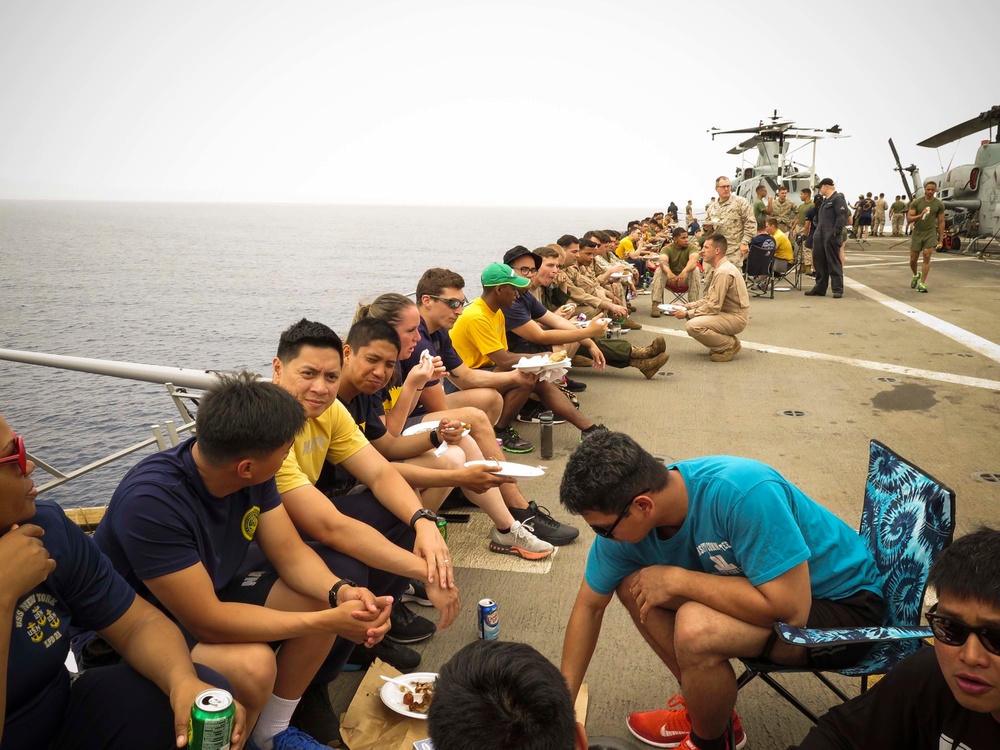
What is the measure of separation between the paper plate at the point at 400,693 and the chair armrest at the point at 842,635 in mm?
A: 1291

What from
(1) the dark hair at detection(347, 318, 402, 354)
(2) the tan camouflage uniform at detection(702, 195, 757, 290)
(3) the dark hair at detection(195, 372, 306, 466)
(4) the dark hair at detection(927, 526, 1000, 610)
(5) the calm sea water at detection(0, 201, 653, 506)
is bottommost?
(5) the calm sea water at detection(0, 201, 653, 506)

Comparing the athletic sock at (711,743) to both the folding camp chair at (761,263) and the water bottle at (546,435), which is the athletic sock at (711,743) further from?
the folding camp chair at (761,263)

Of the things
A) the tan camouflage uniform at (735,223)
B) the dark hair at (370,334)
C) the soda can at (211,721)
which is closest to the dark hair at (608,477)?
the soda can at (211,721)

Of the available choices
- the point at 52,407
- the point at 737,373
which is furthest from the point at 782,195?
the point at 52,407

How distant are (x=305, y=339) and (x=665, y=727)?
7.03 feet

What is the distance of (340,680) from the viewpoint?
10.2 ft

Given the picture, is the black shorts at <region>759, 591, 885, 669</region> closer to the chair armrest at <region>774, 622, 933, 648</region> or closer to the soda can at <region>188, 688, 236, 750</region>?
the chair armrest at <region>774, 622, 933, 648</region>

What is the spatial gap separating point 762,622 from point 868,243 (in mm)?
30308

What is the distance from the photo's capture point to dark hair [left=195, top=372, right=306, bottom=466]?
2.29 m

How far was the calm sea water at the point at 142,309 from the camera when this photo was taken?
515 inches

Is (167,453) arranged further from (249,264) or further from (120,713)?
(249,264)

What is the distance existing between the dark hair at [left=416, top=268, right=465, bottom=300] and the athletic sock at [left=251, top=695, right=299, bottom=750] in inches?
123

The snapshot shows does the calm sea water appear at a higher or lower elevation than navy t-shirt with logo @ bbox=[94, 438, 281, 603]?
lower

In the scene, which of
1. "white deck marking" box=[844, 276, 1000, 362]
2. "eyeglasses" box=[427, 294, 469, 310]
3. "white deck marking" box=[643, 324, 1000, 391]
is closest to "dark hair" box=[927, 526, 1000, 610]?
"eyeglasses" box=[427, 294, 469, 310]
